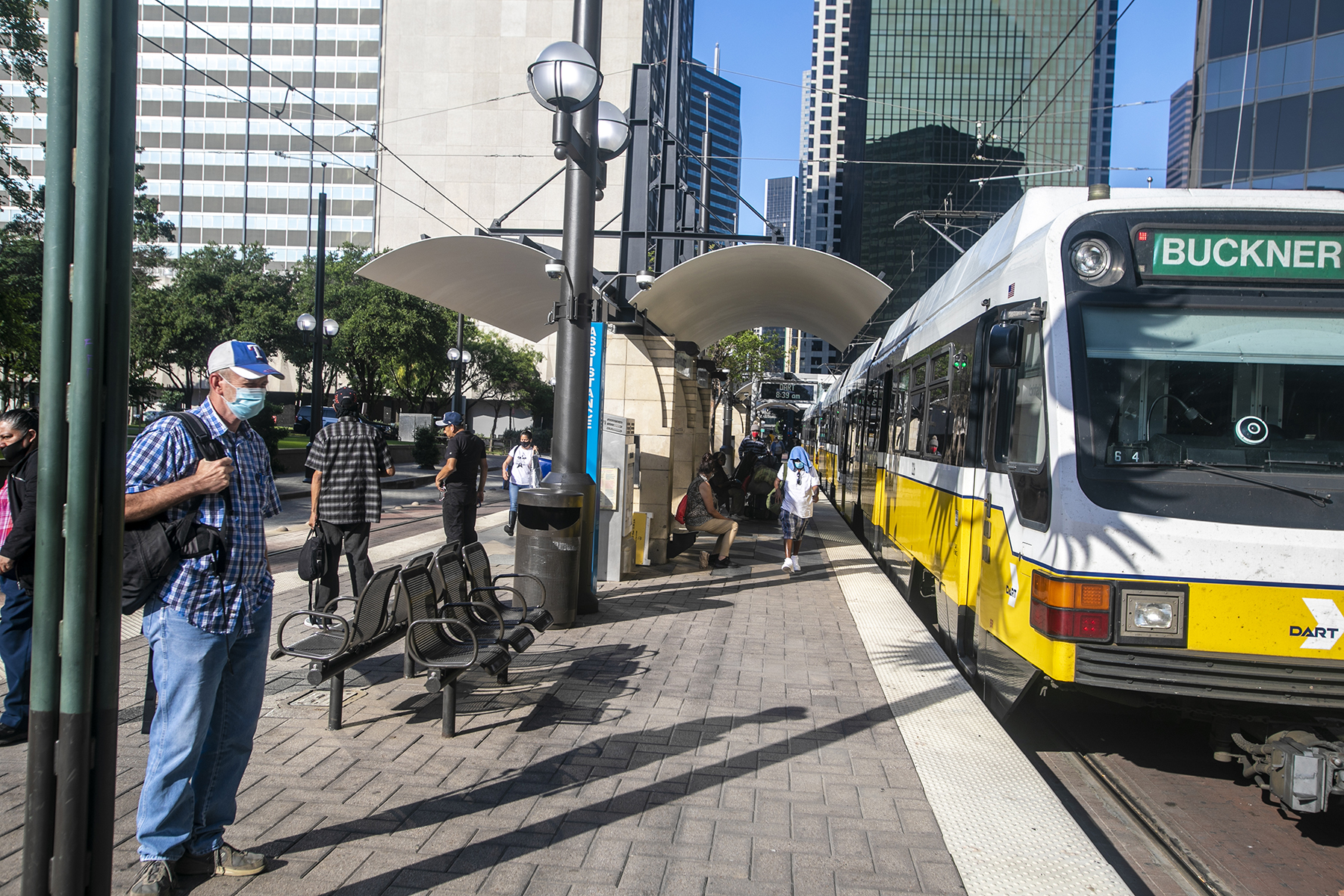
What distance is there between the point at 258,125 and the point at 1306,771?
3138 inches

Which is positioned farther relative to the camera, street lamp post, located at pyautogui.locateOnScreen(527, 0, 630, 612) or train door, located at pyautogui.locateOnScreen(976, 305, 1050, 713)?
street lamp post, located at pyautogui.locateOnScreen(527, 0, 630, 612)

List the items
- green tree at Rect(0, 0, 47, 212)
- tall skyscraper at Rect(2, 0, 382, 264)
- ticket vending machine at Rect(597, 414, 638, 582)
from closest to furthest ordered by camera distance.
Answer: ticket vending machine at Rect(597, 414, 638, 582) → green tree at Rect(0, 0, 47, 212) → tall skyscraper at Rect(2, 0, 382, 264)

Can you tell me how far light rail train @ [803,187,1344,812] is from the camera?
4242 millimetres

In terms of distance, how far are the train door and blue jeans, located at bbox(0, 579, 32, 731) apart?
15.5 feet

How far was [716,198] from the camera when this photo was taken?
144 m

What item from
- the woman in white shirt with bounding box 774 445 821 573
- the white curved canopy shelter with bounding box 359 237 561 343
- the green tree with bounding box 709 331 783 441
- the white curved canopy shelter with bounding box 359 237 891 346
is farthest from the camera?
the green tree with bounding box 709 331 783 441

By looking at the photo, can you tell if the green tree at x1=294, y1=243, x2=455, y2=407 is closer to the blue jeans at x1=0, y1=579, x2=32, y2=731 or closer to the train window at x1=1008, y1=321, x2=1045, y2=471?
the blue jeans at x1=0, y1=579, x2=32, y2=731

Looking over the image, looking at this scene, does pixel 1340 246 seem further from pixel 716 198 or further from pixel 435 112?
pixel 716 198

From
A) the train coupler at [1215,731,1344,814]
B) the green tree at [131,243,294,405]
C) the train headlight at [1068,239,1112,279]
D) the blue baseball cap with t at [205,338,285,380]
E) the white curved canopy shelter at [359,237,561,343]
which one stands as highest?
the green tree at [131,243,294,405]

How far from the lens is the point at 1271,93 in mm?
28891

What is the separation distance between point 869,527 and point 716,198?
5379 inches

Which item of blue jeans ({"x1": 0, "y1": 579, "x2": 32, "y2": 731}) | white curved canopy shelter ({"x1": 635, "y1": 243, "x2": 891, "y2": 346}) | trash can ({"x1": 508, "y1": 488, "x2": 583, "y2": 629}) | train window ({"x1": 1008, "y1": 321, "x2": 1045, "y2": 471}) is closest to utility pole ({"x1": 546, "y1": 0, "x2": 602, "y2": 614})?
trash can ({"x1": 508, "y1": 488, "x2": 583, "y2": 629})

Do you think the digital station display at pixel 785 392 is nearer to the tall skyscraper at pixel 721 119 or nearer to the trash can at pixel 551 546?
the trash can at pixel 551 546

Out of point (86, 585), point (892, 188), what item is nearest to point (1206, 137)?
point (86, 585)
